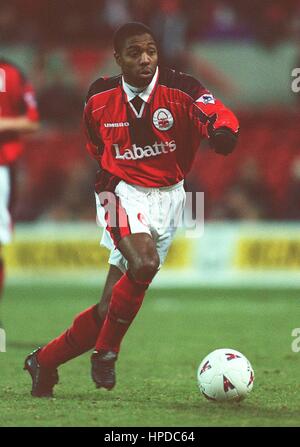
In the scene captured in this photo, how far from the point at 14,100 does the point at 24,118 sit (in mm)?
268

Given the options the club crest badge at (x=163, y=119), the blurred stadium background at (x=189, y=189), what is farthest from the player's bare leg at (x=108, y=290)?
the blurred stadium background at (x=189, y=189)

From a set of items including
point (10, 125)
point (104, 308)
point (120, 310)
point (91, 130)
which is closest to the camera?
point (120, 310)

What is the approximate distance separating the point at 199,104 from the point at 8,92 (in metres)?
3.80

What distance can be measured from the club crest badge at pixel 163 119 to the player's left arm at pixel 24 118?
10.4 ft

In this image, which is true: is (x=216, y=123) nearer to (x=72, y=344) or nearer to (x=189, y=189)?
(x=72, y=344)

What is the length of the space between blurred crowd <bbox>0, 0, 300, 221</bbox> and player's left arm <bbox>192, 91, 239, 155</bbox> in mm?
7593

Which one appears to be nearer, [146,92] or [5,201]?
[146,92]

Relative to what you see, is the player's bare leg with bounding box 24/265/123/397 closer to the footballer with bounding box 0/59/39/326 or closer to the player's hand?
the player's hand

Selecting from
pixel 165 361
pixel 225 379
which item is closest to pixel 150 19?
A: pixel 165 361

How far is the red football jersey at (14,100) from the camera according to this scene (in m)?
8.41

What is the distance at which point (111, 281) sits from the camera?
5.27m

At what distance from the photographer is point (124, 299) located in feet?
16.4
